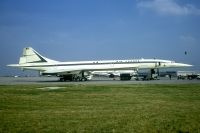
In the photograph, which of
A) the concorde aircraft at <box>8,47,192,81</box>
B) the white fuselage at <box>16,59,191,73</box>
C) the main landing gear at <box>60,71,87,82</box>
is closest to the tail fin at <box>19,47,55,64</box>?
the concorde aircraft at <box>8,47,192,81</box>

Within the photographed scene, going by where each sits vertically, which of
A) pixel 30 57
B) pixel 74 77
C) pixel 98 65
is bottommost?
pixel 74 77

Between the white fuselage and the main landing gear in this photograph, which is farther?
the white fuselage

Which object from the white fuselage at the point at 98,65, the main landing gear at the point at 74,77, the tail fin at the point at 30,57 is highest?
the tail fin at the point at 30,57

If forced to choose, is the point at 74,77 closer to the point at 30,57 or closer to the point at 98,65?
the point at 98,65

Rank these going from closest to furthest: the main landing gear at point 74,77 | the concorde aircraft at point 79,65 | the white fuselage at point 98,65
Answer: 1. the main landing gear at point 74,77
2. the concorde aircraft at point 79,65
3. the white fuselage at point 98,65

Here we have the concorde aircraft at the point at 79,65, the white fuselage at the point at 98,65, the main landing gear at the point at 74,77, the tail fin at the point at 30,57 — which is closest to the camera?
the main landing gear at the point at 74,77

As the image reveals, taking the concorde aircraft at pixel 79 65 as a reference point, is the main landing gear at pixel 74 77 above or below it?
below

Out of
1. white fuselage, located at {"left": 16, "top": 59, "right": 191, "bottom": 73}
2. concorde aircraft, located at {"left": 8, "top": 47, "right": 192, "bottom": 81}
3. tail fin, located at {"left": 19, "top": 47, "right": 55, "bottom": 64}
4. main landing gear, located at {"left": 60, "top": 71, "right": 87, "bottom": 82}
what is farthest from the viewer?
tail fin, located at {"left": 19, "top": 47, "right": 55, "bottom": 64}

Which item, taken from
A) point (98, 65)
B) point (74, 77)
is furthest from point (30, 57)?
point (98, 65)

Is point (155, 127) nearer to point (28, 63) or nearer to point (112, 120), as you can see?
point (112, 120)

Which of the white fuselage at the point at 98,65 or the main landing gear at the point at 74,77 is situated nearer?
the main landing gear at the point at 74,77

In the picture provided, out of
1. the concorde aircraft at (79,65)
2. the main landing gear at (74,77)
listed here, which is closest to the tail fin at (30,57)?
the concorde aircraft at (79,65)

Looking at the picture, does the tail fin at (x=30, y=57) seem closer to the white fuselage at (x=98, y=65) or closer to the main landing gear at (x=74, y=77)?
the white fuselage at (x=98, y=65)

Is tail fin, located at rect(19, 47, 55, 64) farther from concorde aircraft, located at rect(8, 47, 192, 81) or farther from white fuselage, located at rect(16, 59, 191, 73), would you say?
white fuselage, located at rect(16, 59, 191, 73)
